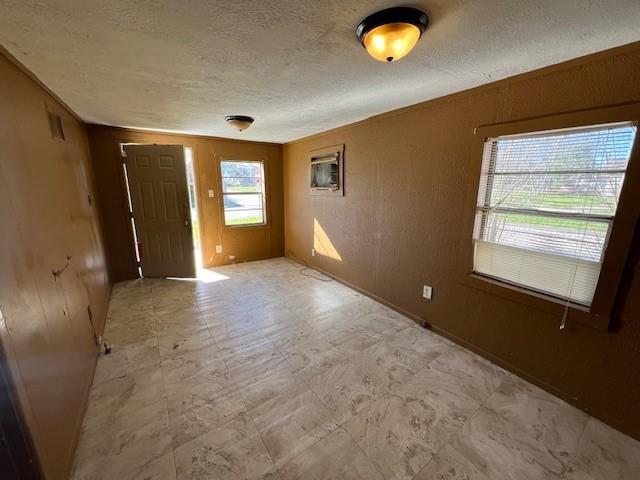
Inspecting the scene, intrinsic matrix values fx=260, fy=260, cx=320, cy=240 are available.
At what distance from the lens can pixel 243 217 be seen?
4758 mm

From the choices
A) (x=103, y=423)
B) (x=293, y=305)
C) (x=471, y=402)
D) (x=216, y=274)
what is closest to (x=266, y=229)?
(x=216, y=274)

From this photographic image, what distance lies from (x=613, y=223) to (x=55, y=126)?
3.97 metres

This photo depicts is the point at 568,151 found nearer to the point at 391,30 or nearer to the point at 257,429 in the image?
the point at 391,30

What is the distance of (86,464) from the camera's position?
52.4 inches

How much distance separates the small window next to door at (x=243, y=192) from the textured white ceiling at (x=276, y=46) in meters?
2.05

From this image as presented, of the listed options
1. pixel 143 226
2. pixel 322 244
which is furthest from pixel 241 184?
pixel 322 244

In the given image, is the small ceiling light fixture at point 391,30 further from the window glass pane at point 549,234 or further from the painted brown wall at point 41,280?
the painted brown wall at point 41,280

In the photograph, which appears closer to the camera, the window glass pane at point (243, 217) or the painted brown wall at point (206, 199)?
the painted brown wall at point (206, 199)

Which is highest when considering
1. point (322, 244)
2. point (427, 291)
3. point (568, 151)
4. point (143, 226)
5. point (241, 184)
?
point (568, 151)

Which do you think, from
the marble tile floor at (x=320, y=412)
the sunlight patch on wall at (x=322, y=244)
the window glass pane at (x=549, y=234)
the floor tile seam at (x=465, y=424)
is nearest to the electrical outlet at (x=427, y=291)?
the marble tile floor at (x=320, y=412)

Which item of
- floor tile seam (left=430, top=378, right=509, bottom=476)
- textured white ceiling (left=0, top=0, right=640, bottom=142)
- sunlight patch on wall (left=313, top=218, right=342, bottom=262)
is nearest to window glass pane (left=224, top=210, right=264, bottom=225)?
sunlight patch on wall (left=313, top=218, right=342, bottom=262)

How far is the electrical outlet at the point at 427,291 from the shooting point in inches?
101

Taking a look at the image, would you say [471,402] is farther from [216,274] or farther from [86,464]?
[216,274]

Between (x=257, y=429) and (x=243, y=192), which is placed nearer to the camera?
(x=257, y=429)
